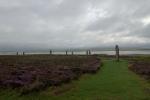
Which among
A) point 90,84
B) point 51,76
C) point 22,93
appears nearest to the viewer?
point 22,93

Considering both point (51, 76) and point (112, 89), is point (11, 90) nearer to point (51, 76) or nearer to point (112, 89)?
point (51, 76)

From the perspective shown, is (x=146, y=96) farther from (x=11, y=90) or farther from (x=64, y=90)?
(x=11, y=90)

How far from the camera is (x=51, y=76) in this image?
72.5ft

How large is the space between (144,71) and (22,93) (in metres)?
14.0

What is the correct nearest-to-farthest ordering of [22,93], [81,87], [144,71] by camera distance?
[22,93], [81,87], [144,71]

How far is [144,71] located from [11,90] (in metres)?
13.7

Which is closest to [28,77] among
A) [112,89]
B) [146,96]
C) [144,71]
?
[112,89]

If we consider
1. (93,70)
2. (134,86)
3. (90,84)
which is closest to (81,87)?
(90,84)

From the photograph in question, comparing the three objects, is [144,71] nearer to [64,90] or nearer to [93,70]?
[93,70]

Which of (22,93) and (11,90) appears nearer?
(22,93)

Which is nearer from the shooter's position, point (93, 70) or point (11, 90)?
point (11, 90)

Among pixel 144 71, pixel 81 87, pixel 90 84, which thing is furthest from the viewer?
pixel 144 71

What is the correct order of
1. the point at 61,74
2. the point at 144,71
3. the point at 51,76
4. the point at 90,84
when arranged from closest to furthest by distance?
1. the point at 90,84
2. the point at 51,76
3. the point at 61,74
4. the point at 144,71

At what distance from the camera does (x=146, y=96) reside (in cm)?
1644
